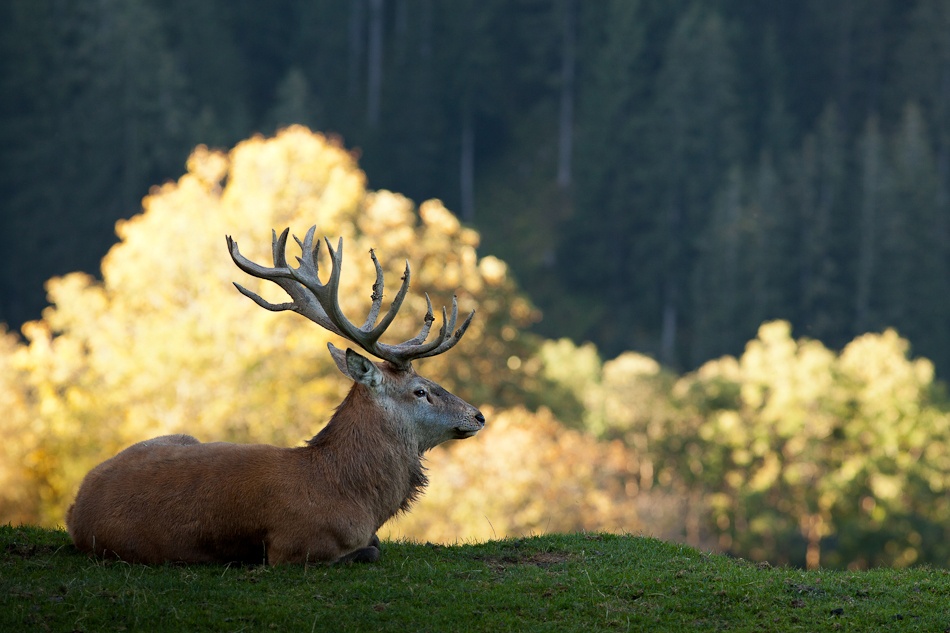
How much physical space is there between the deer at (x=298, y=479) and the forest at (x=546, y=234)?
22.5 metres

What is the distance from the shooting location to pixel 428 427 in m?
10.8

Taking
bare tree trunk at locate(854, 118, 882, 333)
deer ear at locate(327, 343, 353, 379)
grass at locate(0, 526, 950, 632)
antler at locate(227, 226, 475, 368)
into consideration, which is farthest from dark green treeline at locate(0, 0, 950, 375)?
grass at locate(0, 526, 950, 632)

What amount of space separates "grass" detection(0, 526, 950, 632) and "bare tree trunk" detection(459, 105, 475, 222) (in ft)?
293

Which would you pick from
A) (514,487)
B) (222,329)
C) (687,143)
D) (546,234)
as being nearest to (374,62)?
(546,234)

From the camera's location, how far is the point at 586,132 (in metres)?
99.9

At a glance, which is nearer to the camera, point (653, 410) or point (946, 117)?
point (653, 410)

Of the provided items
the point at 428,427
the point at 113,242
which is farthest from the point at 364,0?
the point at 428,427

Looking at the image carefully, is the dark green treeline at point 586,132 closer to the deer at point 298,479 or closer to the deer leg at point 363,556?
the deer at point 298,479

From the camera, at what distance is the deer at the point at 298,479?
9781 millimetres

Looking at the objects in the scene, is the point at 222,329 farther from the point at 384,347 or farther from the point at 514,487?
the point at 384,347

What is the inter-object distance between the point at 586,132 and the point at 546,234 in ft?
29.0

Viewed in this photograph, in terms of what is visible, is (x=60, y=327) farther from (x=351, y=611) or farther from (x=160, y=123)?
(x=160, y=123)

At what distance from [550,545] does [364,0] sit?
109608 millimetres

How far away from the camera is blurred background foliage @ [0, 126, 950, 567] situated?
35.0m
